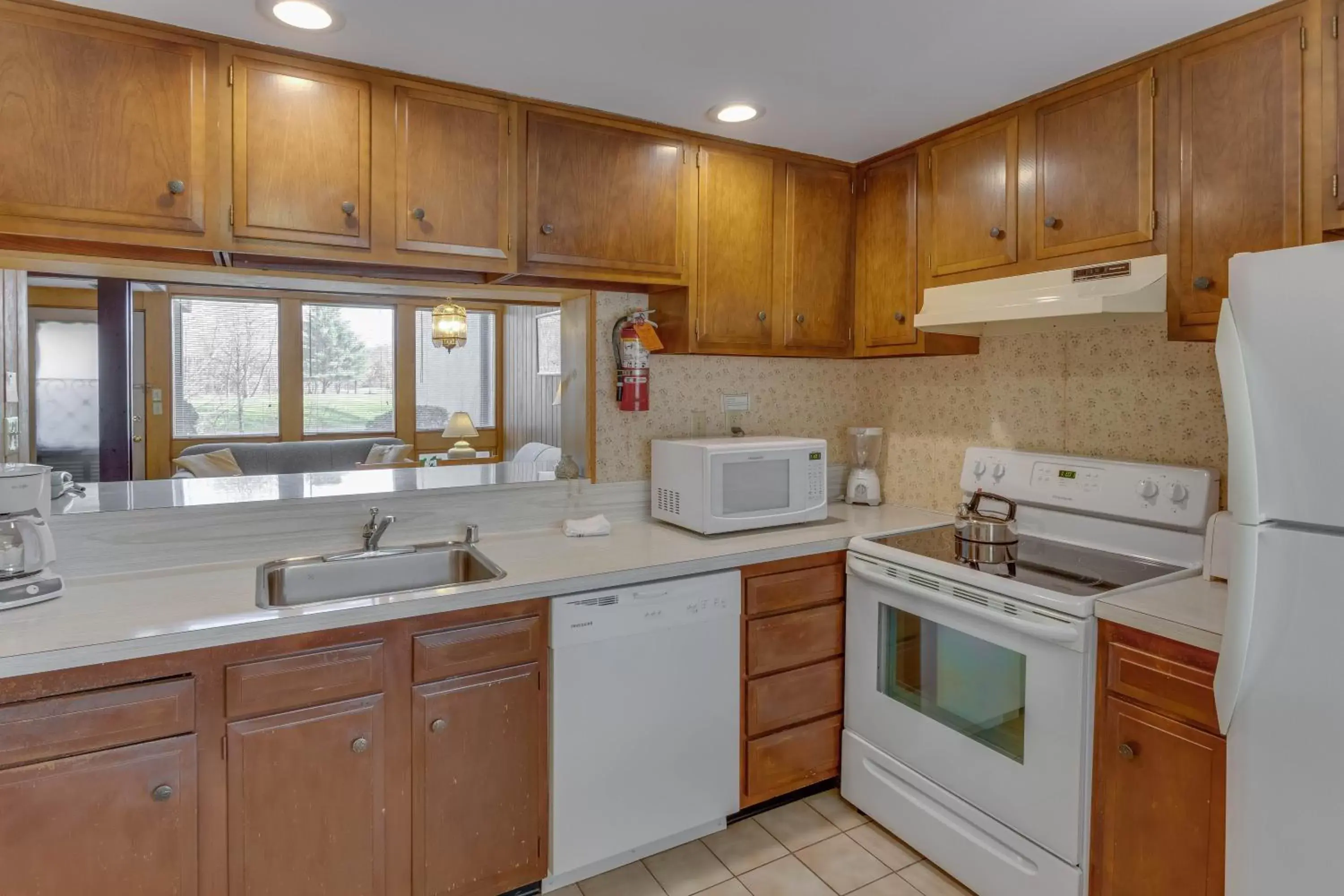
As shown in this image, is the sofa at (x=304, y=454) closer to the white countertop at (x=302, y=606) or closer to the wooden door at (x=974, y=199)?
the white countertop at (x=302, y=606)

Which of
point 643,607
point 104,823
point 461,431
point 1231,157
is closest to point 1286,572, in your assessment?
point 1231,157

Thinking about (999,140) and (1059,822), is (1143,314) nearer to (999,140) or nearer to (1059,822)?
(999,140)

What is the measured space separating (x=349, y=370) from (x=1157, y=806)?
474 cm

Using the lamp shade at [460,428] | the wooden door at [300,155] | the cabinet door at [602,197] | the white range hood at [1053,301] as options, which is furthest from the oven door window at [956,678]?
the lamp shade at [460,428]

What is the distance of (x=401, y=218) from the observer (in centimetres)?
205

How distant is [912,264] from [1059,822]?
6.08ft

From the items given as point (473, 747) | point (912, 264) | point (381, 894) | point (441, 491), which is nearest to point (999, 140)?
point (912, 264)

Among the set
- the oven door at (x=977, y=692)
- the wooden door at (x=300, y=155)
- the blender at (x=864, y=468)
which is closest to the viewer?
the oven door at (x=977, y=692)

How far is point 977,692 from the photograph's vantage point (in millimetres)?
2002

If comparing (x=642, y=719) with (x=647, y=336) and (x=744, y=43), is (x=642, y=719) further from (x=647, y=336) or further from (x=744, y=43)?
(x=744, y=43)

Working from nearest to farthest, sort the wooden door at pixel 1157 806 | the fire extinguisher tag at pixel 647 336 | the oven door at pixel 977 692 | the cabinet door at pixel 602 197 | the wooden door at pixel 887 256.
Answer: the wooden door at pixel 1157 806, the oven door at pixel 977 692, the cabinet door at pixel 602 197, the fire extinguisher tag at pixel 647 336, the wooden door at pixel 887 256

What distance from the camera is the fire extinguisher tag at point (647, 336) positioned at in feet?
8.32

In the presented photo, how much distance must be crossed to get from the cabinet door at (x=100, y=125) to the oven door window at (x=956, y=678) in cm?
232

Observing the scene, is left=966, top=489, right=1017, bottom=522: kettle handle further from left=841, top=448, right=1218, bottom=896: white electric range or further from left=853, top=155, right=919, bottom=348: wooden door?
left=853, top=155, right=919, bottom=348: wooden door
